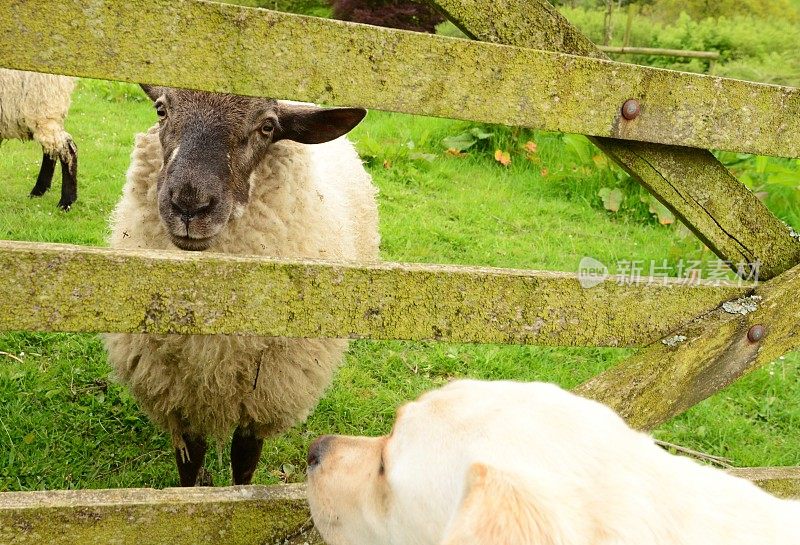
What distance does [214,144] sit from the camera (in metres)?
2.76

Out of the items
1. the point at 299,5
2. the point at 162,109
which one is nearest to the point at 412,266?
the point at 162,109

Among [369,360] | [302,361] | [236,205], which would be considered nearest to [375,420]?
[369,360]

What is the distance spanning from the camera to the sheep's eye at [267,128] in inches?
116

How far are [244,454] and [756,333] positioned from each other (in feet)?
6.91

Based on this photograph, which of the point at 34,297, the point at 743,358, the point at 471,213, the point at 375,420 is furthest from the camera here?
the point at 471,213

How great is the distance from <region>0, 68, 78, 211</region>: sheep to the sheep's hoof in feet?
12.0

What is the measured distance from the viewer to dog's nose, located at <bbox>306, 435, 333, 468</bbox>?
1904 mm

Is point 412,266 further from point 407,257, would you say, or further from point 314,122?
point 407,257

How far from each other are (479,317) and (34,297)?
0.98 m

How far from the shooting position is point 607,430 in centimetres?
159

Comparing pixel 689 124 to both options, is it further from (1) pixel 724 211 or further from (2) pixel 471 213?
(2) pixel 471 213

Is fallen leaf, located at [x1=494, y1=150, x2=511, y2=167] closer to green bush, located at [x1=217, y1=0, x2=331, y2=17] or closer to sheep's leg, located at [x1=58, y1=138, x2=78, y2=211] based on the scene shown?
sheep's leg, located at [x1=58, y1=138, x2=78, y2=211]

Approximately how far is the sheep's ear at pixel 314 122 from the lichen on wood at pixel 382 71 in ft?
4.00

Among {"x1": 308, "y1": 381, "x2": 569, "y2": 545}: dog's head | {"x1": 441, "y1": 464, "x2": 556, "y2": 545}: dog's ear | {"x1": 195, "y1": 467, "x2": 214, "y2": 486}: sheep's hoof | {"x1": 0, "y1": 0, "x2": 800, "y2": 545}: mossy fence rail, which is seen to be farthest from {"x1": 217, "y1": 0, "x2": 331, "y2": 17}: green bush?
{"x1": 441, "y1": 464, "x2": 556, "y2": 545}: dog's ear
